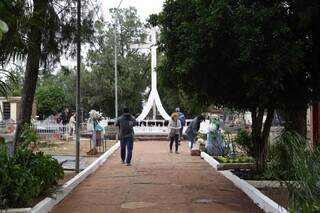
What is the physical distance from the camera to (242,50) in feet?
33.9

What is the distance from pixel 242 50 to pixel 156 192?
3959mm

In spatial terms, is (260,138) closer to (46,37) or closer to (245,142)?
(245,142)

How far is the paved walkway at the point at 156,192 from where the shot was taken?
1088 cm

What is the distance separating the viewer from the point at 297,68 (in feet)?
34.9

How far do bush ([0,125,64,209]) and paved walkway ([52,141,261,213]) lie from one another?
2.16ft

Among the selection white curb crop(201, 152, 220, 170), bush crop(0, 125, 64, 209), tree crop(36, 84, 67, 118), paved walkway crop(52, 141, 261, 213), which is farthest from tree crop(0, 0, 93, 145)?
tree crop(36, 84, 67, 118)

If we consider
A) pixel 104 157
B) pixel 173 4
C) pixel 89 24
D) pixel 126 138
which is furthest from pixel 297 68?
pixel 104 157

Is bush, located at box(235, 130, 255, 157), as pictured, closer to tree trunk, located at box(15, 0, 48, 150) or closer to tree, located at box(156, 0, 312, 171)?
tree, located at box(156, 0, 312, 171)

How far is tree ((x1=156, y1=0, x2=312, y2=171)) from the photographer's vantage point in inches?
407

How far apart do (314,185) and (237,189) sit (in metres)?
6.35

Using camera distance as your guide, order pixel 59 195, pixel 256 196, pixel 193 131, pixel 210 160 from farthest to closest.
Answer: pixel 193 131 < pixel 210 160 < pixel 59 195 < pixel 256 196

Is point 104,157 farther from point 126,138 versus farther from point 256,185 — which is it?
point 256,185

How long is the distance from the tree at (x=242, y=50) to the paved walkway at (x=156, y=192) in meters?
2.03

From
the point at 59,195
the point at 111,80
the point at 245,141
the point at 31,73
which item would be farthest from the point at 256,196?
the point at 111,80
